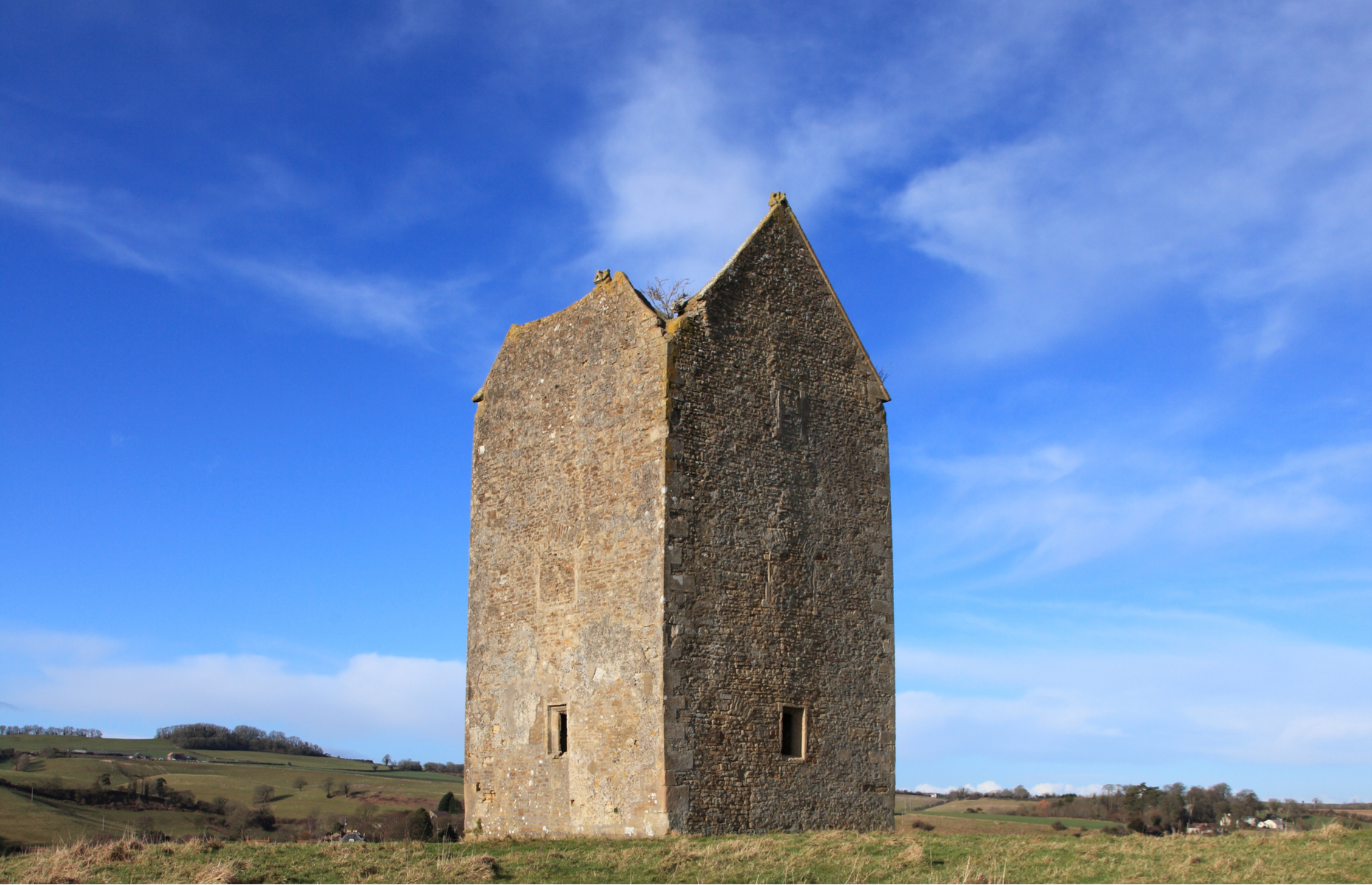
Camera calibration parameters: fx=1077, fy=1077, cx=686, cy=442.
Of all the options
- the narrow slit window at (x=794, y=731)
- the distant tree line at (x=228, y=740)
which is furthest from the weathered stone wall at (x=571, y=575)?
the distant tree line at (x=228, y=740)

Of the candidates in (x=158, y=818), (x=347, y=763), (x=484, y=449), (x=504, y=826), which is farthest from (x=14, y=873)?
(x=347, y=763)

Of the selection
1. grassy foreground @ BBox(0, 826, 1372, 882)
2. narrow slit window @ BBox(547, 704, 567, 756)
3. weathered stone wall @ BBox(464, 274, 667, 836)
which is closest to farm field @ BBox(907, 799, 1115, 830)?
grassy foreground @ BBox(0, 826, 1372, 882)

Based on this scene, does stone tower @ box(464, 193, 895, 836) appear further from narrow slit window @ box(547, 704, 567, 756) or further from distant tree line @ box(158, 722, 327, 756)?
distant tree line @ box(158, 722, 327, 756)

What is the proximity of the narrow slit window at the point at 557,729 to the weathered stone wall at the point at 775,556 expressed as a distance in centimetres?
263

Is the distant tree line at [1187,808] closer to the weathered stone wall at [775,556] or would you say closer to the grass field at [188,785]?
the weathered stone wall at [775,556]

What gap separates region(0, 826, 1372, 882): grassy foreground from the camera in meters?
11.7

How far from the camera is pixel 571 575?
17.1 metres

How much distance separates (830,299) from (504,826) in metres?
10.4

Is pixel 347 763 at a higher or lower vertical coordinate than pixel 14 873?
lower

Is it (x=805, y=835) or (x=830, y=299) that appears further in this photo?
(x=830, y=299)

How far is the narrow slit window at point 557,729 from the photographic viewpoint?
16.8m

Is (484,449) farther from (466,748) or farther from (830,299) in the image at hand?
(830,299)

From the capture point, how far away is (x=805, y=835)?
14953 millimetres

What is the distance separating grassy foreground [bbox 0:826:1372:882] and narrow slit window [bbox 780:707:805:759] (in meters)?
1.45
